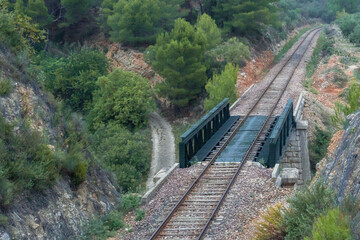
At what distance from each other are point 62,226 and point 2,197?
6.61 ft

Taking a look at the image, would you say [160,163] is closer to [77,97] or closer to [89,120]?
[89,120]

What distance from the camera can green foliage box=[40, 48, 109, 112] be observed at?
4038 cm

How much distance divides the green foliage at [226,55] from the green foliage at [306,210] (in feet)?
95.1

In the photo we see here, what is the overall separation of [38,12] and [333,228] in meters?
44.0

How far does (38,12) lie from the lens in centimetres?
4684

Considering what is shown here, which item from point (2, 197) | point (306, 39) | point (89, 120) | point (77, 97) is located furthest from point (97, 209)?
point (306, 39)

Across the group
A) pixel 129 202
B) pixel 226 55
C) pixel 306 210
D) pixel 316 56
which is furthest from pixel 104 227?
pixel 316 56

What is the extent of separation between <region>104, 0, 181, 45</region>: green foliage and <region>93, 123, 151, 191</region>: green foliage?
14692 mm

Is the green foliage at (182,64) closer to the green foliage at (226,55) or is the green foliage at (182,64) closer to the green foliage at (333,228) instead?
the green foliage at (226,55)

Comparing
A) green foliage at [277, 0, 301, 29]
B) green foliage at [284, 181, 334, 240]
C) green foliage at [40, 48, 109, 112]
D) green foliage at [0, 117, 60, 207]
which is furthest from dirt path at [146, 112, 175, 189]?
green foliage at [277, 0, 301, 29]

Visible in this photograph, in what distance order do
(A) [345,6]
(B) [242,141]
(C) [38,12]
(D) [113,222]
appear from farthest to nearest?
(A) [345,6], (C) [38,12], (B) [242,141], (D) [113,222]

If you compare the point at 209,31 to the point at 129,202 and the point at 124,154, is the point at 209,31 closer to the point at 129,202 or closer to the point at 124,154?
the point at 124,154

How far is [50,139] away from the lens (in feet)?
44.5

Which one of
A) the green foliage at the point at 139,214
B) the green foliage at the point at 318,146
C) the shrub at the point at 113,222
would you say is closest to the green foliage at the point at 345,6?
the green foliage at the point at 318,146
